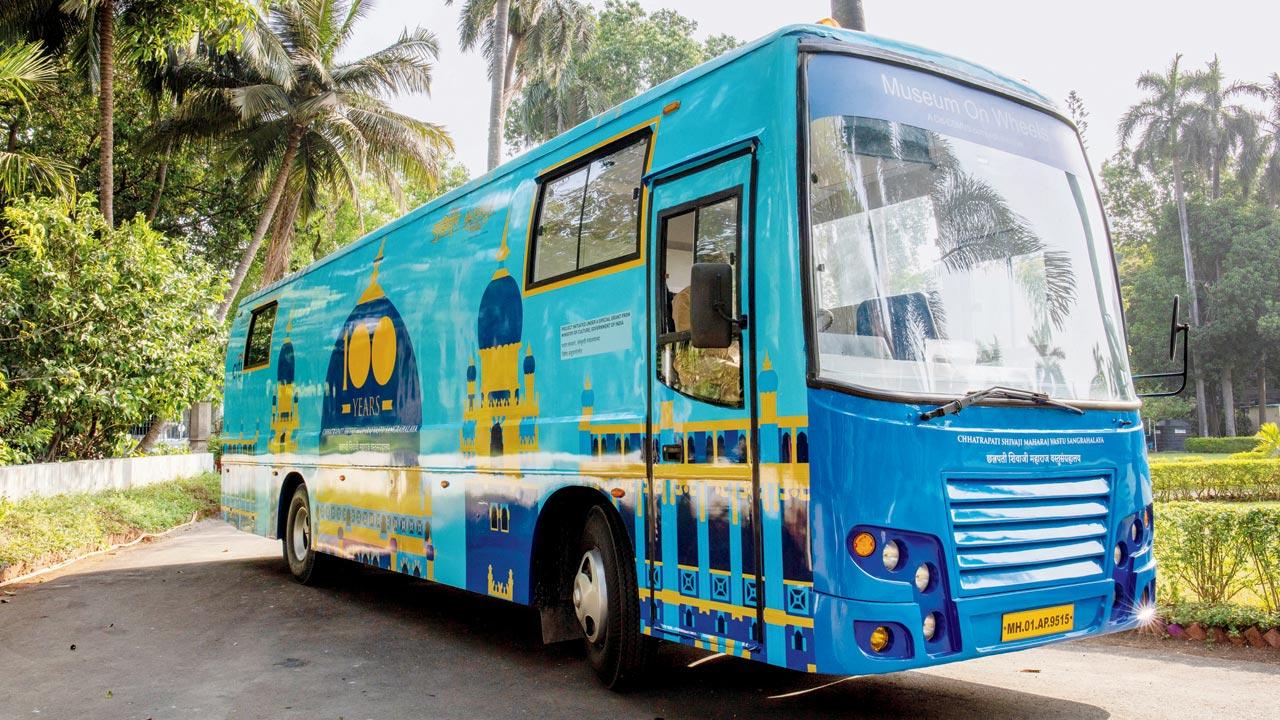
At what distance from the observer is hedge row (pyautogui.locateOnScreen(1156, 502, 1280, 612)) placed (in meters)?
7.56

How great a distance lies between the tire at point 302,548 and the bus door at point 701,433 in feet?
22.2

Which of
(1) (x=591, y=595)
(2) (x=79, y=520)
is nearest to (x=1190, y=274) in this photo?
(2) (x=79, y=520)

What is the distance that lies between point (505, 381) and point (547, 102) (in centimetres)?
3822

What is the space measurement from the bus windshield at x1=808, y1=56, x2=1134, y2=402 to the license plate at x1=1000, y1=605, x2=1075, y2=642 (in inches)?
42.4

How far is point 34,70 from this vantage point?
13797 mm

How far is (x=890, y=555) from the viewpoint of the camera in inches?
182

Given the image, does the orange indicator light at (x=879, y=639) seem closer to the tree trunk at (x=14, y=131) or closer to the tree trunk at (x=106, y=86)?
the tree trunk at (x=106, y=86)

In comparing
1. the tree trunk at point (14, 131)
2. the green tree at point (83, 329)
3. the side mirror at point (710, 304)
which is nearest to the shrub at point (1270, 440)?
the side mirror at point (710, 304)

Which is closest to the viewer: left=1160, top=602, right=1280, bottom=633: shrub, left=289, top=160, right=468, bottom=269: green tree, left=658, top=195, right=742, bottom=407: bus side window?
left=658, top=195, right=742, bottom=407: bus side window

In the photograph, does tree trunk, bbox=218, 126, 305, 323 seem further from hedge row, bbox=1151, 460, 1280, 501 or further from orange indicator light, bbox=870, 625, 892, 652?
orange indicator light, bbox=870, 625, 892, 652

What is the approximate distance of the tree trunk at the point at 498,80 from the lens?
77.6 feet

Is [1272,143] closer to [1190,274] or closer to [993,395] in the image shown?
[1190,274]

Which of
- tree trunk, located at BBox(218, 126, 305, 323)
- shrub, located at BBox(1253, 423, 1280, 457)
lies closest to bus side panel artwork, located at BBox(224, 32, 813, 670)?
tree trunk, located at BBox(218, 126, 305, 323)

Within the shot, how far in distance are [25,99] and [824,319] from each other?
11651mm
